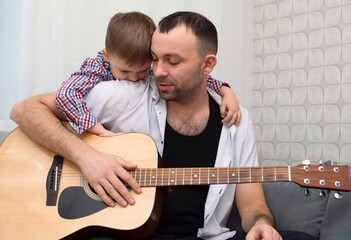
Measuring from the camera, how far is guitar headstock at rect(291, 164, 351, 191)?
3.63ft

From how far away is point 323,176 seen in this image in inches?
44.3

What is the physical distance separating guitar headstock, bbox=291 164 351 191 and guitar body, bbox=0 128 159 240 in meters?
0.45

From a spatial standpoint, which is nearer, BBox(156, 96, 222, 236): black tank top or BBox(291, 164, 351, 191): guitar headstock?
BBox(291, 164, 351, 191): guitar headstock

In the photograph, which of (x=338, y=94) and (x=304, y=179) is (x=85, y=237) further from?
(x=338, y=94)

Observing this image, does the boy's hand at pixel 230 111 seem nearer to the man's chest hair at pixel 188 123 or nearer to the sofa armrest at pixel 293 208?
the man's chest hair at pixel 188 123

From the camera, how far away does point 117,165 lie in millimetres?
1280

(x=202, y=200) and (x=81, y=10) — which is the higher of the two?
(x=81, y=10)

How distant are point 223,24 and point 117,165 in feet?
5.29

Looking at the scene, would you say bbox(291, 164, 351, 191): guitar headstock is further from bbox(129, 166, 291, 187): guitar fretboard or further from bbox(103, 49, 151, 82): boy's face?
bbox(103, 49, 151, 82): boy's face

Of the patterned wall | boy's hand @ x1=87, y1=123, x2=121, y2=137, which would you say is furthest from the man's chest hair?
the patterned wall

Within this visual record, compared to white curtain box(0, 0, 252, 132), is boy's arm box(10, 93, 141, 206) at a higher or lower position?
lower

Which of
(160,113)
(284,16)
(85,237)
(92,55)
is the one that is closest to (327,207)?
(160,113)

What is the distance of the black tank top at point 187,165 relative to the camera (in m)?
1.42

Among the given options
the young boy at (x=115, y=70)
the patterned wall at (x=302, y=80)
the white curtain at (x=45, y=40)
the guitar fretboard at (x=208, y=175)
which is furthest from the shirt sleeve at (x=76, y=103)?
the patterned wall at (x=302, y=80)
